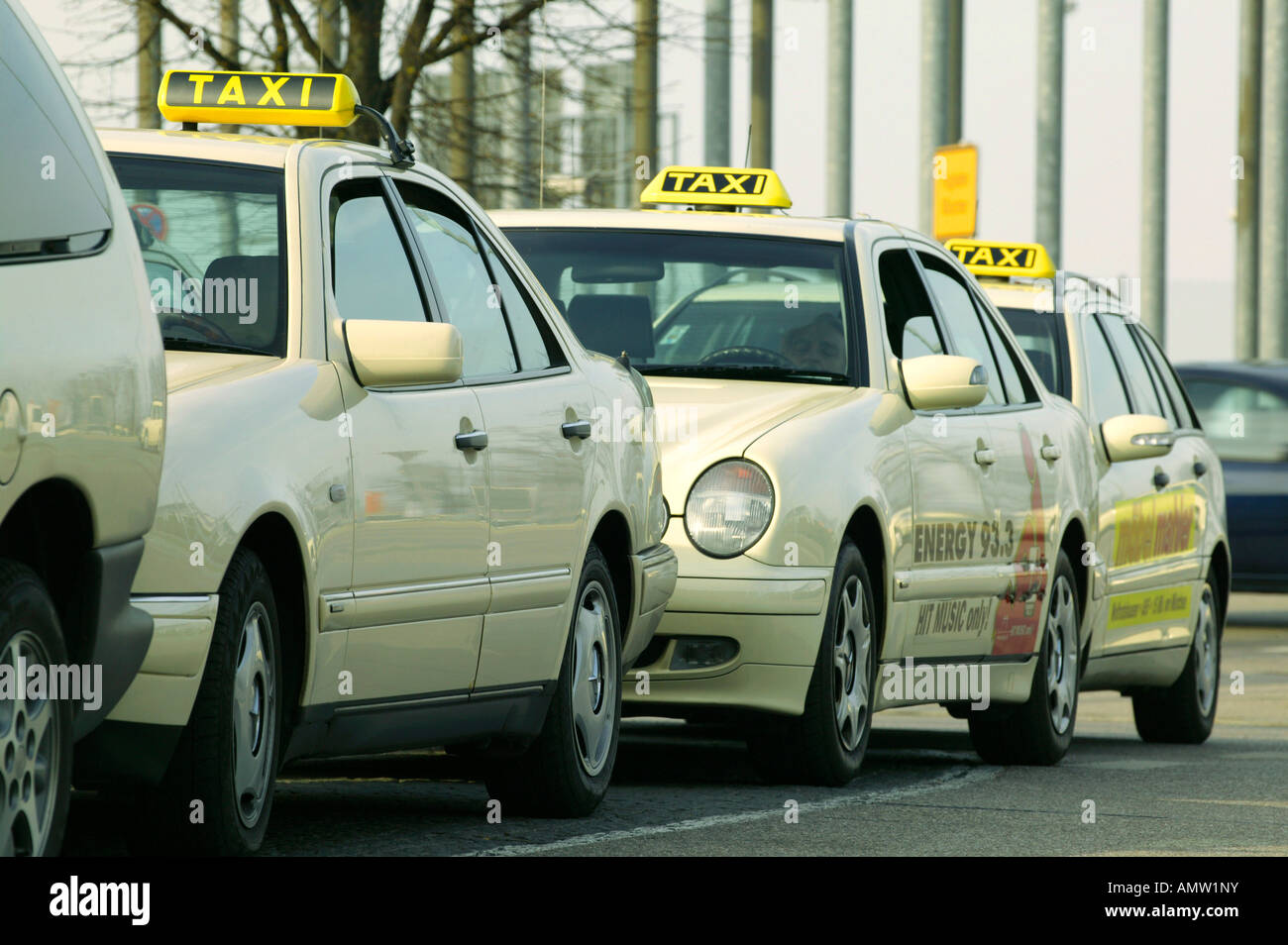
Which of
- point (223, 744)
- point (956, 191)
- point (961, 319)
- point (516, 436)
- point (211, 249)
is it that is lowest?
point (223, 744)

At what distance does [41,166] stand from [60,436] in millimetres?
497

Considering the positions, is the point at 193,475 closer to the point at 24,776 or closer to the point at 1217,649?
the point at 24,776

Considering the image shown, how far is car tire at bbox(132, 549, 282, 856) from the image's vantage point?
18.0ft

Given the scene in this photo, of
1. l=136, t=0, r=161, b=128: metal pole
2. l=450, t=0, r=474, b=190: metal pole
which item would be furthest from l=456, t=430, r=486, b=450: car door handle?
l=450, t=0, r=474, b=190: metal pole

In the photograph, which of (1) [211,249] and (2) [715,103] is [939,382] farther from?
(2) [715,103]

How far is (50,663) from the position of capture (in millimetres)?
4668

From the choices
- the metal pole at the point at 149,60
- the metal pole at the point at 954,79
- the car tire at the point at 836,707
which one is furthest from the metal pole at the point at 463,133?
the car tire at the point at 836,707

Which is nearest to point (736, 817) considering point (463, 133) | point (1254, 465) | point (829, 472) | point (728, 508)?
point (728, 508)

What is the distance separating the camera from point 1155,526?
471 inches

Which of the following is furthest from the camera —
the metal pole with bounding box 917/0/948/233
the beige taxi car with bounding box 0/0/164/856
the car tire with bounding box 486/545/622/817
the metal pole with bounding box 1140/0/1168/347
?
the metal pole with bounding box 1140/0/1168/347

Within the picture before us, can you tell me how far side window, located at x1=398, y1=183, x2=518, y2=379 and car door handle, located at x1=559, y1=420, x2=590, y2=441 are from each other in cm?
21

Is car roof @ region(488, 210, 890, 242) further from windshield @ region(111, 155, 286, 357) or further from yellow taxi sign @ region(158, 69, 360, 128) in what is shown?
windshield @ region(111, 155, 286, 357)

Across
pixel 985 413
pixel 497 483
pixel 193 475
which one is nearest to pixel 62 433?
pixel 193 475

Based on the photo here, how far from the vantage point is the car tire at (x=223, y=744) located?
5.49 m
